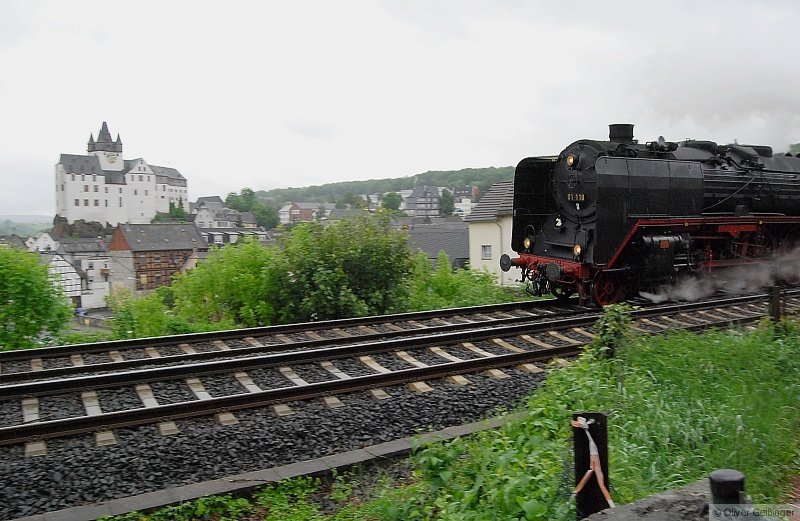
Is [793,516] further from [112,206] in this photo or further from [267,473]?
[112,206]

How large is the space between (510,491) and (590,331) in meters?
6.39

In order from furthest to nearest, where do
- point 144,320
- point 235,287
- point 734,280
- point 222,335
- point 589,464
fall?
point 734,280 < point 235,287 < point 144,320 < point 222,335 < point 589,464

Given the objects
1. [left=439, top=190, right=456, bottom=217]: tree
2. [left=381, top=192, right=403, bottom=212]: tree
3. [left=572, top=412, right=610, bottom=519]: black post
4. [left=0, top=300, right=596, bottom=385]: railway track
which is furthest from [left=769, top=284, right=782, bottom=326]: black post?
[left=439, top=190, right=456, bottom=217]: tree

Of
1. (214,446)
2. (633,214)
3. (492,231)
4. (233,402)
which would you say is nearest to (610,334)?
(233,402)

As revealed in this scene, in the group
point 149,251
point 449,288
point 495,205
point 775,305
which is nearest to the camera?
point 775,305

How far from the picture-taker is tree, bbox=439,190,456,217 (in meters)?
117

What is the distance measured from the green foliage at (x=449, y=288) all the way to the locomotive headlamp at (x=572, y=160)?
346 centimetres

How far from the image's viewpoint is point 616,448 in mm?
4672

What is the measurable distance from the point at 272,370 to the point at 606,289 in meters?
7.09

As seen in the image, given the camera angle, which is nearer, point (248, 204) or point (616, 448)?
point (616, 448)

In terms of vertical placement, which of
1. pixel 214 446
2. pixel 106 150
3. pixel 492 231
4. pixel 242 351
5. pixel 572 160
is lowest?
pixel 214 446

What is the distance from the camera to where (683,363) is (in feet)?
22.4

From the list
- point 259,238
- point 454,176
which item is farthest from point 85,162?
point 259,238

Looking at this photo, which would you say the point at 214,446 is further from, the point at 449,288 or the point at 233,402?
the point at 449,288
